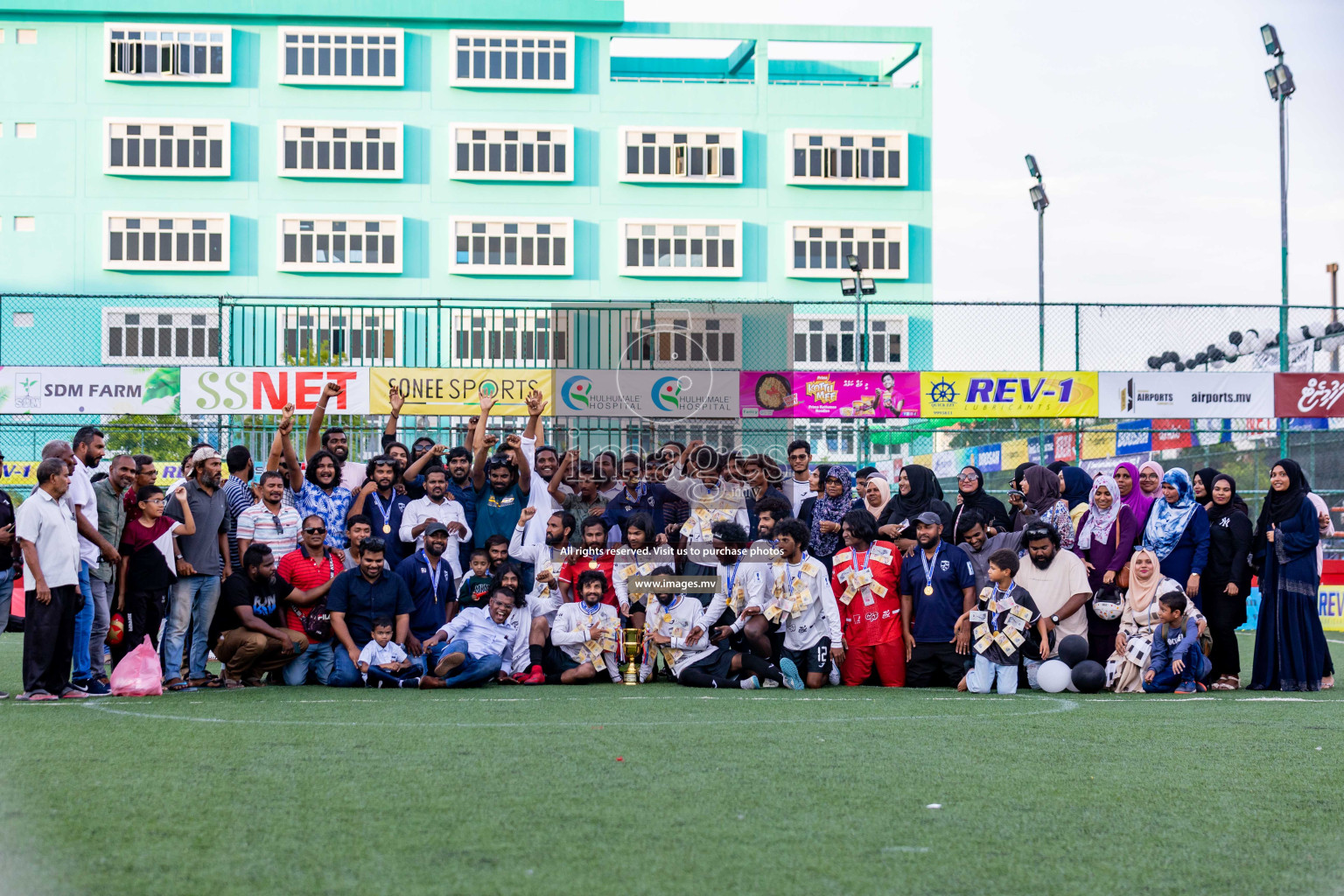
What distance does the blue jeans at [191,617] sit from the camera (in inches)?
387

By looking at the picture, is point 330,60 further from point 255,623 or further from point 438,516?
point 255,623

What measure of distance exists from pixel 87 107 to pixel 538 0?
15.4m

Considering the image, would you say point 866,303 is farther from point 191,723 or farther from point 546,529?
point 191,723

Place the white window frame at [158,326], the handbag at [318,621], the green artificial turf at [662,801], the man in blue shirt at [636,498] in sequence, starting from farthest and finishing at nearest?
1. the white window frame at [158,326]
2. the man in blue shirt at [636,498]
3. the handbag at [318,621]
4. the green artificial turf at [662,801]

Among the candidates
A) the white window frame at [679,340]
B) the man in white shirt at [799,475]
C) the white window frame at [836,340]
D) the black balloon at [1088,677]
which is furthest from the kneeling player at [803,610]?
the white window frame at [836,340]

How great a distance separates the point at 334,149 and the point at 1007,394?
31.9m

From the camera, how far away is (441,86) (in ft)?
145

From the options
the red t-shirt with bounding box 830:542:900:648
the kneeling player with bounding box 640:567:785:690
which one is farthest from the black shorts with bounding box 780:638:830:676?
the red t-shirt with bounding box 830:542:900:648

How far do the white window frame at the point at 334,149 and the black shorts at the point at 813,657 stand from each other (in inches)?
1415

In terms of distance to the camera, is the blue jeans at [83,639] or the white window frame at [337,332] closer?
the blue jeans at [83,639]

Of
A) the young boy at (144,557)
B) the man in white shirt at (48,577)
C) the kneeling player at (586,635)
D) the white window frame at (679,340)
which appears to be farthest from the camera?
the white window frame at (679,340)

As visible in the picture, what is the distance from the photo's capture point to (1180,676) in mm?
10398

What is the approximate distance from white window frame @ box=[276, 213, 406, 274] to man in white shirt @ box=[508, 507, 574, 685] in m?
33.7

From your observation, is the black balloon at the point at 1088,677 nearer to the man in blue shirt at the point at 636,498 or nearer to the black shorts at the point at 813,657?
the black shorts at the point at 813,657
